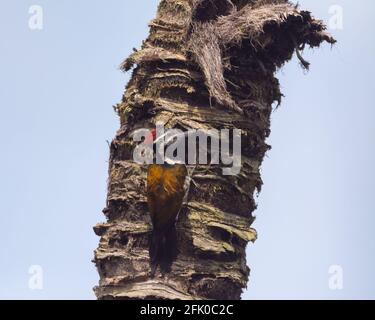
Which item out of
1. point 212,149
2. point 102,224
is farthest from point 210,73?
point 102,224

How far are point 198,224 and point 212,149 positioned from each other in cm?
51

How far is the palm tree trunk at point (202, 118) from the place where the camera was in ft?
29.8

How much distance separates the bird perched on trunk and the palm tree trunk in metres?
0.06

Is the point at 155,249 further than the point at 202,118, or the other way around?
the point at 202,118

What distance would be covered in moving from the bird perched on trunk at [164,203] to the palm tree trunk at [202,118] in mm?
62

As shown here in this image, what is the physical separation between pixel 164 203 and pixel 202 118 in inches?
25.3

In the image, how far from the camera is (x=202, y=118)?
933cm

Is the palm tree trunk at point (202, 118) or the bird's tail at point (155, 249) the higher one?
the palm tree trunk at point (202, 118)

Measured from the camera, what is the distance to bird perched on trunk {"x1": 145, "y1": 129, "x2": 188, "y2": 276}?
8.97 metres

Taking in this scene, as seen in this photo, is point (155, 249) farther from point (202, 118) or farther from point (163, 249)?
point (202, 118)

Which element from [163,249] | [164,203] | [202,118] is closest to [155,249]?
[163,249]
